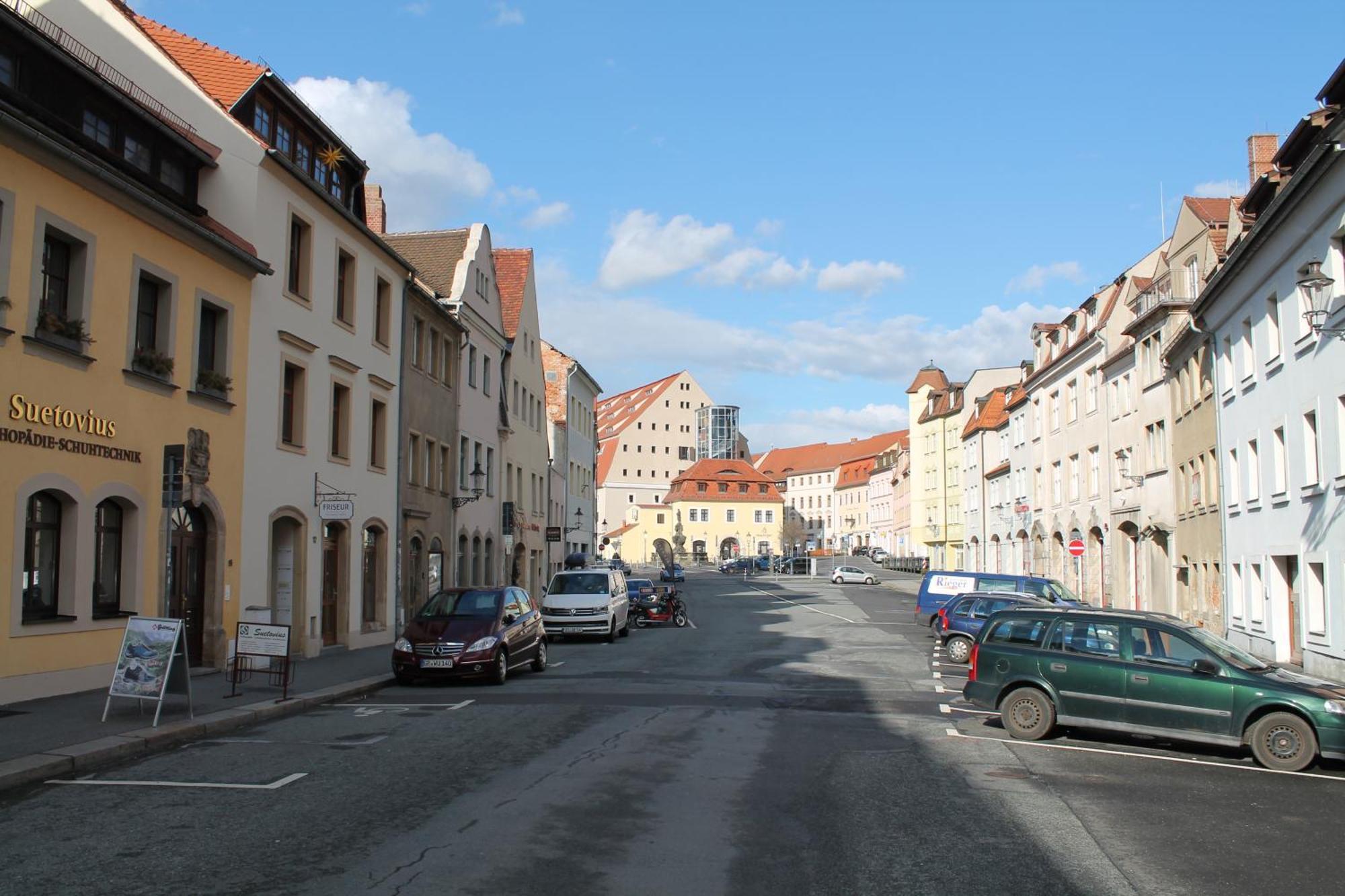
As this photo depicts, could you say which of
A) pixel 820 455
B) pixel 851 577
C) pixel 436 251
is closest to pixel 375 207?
pixel 436 251

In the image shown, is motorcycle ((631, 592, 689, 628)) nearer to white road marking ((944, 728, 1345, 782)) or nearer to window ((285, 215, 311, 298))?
window ((285, 215, 311, 298))

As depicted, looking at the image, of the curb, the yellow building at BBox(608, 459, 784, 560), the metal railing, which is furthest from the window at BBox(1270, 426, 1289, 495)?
the yellow building at BBox(608, 459, 784, 560)

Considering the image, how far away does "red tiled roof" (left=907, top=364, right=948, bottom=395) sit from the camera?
3750 inches

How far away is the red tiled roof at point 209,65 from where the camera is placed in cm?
2139

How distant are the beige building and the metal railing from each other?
121296 mm

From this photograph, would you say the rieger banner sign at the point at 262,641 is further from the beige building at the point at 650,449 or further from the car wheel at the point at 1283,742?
the beige building at the point at 650,449

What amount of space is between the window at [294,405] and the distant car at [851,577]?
61.4 m

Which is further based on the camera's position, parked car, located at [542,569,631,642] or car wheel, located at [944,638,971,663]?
parked car, located at [542,569,631,642]

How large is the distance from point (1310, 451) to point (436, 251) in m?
26.2

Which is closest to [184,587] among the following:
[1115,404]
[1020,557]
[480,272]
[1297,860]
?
[1297,860]

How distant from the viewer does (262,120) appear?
22469 millimetres

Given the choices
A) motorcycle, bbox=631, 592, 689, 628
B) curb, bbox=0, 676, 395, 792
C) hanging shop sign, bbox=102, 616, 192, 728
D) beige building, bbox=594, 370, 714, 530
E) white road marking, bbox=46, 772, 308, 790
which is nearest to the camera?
white road marking, bbox=46, 772, 308, 790

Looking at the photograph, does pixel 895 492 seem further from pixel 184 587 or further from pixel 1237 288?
pixel 184 587

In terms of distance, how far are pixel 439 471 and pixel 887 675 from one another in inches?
640
